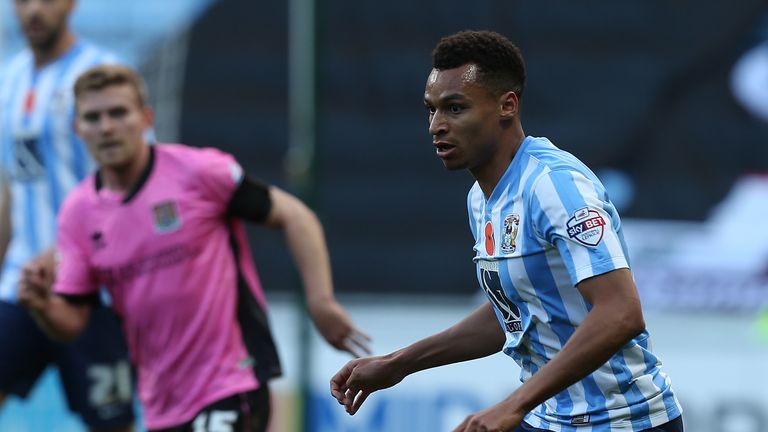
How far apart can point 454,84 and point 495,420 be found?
90cm

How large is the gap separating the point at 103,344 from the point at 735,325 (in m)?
3.74

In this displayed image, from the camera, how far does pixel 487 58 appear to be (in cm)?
355

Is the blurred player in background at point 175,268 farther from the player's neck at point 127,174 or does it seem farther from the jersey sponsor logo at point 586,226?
the jersey sponsor logo at point 586,226

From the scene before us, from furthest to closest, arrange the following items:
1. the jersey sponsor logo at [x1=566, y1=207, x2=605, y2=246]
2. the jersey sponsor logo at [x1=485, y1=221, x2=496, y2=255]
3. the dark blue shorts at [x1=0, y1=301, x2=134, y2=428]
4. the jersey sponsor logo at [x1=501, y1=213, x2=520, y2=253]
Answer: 1. the dark blue shorts at [x1=0, y1=301, x2=134, y2=428]
2. the jersey sponsor logo at [x1=485, y1=221, x2=496, y2=255]
3. the jersey sponsor logo at [x1=501, y1=213, x2=520, y2=253]
4. the jersey sponsor logo at [x1=566, y1=207, x2=605, y2=246]

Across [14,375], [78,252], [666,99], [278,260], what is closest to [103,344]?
[14,375]

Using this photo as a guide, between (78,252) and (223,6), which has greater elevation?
(223,6)

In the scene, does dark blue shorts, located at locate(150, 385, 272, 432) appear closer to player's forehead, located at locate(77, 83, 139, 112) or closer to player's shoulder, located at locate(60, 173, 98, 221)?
player's shoulder, located at locate(60, 173, 98, 221)

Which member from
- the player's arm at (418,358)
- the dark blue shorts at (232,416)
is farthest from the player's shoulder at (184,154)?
the player's arm at (418,358)

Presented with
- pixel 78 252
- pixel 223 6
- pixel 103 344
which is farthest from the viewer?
pixel 223 6

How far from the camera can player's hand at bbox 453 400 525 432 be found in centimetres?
310

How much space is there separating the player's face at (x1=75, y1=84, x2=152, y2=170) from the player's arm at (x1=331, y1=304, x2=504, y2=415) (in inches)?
68.2

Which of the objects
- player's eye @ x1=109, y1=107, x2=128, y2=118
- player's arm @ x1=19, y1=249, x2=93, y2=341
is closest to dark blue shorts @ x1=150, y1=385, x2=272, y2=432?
player's arm @ x1=19, y1=249, x2=93, y2=341

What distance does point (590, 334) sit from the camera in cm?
318

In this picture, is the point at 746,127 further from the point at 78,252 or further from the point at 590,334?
the point at 590,334
